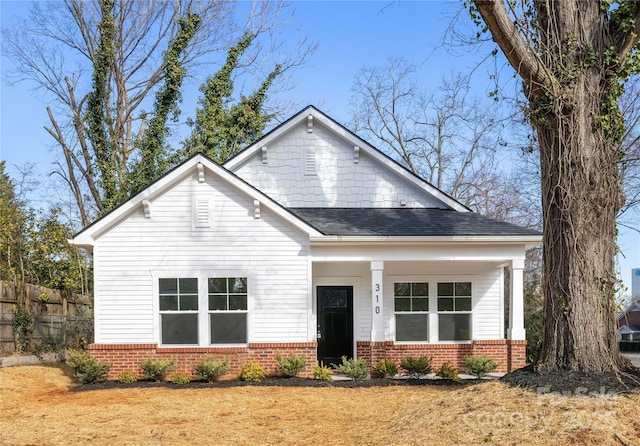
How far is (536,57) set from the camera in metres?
9.09

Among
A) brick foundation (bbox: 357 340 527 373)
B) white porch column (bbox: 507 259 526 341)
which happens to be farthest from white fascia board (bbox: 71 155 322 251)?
white porch column (bbox: 507 259 526 341)

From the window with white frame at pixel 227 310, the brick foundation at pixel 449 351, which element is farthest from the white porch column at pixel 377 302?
the window with white frame at pixel 227 310

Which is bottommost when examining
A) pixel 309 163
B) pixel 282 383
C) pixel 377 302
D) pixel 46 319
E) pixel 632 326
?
pixel 632 326

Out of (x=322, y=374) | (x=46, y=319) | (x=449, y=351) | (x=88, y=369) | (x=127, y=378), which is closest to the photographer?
(x=88, y=369)

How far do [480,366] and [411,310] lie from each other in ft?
7.99

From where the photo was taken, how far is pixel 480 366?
1464 cm

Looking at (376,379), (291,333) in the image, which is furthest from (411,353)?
(291,333)

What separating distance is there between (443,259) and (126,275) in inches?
291

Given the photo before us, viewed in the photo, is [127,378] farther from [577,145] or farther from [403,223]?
[577,145]

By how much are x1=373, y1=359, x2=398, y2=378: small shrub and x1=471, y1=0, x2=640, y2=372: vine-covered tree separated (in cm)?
560

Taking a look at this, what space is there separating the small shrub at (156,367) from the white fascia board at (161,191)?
298 cm

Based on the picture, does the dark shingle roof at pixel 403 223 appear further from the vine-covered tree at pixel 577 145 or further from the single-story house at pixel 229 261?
the vine-covered tree at pixel 577 145

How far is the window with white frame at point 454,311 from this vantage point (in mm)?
16297

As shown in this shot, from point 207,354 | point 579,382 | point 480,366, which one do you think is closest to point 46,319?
point 207,354
